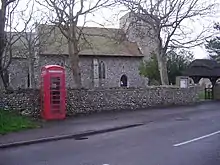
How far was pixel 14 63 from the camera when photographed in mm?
52250

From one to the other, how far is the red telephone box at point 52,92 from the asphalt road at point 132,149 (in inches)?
162

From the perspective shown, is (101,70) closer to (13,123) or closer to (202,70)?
(202,70)

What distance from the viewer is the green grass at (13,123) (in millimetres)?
15051

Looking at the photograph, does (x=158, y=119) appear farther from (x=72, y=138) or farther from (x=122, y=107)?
(x=72, y=138)

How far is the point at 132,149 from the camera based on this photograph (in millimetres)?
10477

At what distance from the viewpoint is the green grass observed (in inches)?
593

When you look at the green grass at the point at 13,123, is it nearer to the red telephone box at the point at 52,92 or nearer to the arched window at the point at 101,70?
the red telephone box at the point at 52,92

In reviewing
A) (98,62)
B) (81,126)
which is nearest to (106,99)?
(81,126)

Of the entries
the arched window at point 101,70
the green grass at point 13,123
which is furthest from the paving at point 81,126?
the arched window at point 101,70

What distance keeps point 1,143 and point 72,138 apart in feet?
8.15

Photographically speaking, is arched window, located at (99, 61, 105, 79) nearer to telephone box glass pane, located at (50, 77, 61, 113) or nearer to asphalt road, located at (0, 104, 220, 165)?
telephone box glass pane, located at (50, 77, 61, 113)

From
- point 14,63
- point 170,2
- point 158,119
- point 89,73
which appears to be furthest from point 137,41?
point 158,119

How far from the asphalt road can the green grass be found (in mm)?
3186

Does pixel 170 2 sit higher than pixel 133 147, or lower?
higher
